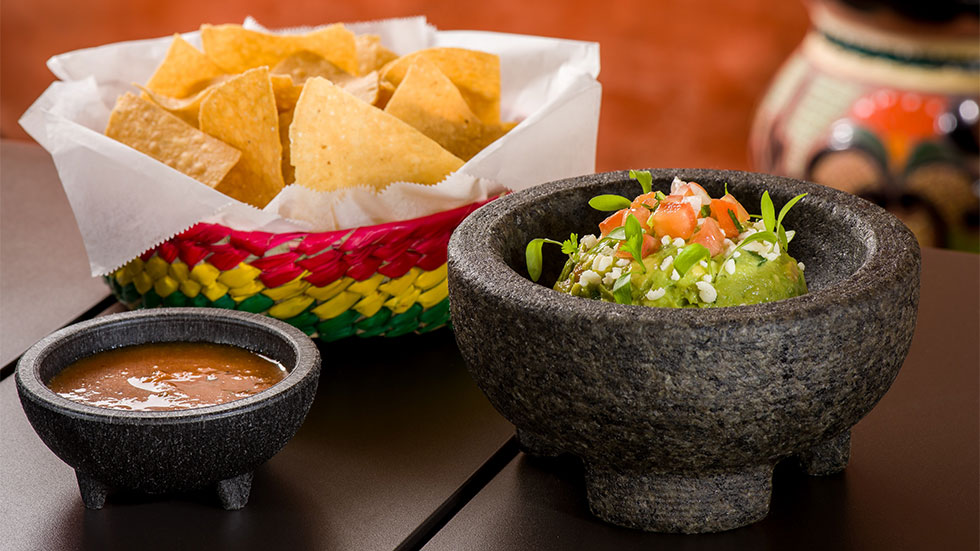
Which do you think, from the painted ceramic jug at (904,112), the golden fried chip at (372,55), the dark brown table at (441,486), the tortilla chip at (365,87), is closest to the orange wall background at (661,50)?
the painted ceramic jug at (904,112)

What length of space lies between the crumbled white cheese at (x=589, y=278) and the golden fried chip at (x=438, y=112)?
433 mm

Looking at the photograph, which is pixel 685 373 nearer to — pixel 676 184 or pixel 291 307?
pixel 676 184

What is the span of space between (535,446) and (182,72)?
0.74 m

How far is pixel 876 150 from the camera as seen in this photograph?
2.77m

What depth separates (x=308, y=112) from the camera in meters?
1.17

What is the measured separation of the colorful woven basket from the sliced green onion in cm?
22

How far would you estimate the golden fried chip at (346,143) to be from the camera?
1159 mm

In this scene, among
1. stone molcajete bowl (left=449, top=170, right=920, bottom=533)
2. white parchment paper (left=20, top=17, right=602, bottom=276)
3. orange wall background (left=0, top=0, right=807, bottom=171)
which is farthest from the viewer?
orange wall background (left=0, top=0, right=807, bottom=171)

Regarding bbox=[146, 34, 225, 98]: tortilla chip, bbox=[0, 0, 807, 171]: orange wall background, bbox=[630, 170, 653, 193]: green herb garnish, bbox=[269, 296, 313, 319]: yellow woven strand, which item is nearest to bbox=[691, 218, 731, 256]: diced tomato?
bbox=[630, 170, 653, 193]: green herb garnish

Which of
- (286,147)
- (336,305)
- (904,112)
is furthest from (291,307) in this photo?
(904,112)

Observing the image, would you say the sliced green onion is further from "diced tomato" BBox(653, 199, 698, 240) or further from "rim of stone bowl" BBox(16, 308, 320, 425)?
"rim of stone bowl" BBox(16, 308, 320, 425)

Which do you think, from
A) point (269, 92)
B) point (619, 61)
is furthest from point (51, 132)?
point (619, 61)

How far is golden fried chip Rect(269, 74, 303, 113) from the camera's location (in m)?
1.31

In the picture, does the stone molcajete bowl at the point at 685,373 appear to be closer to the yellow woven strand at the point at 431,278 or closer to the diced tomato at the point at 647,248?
the diced tomato at the point at 647,248
